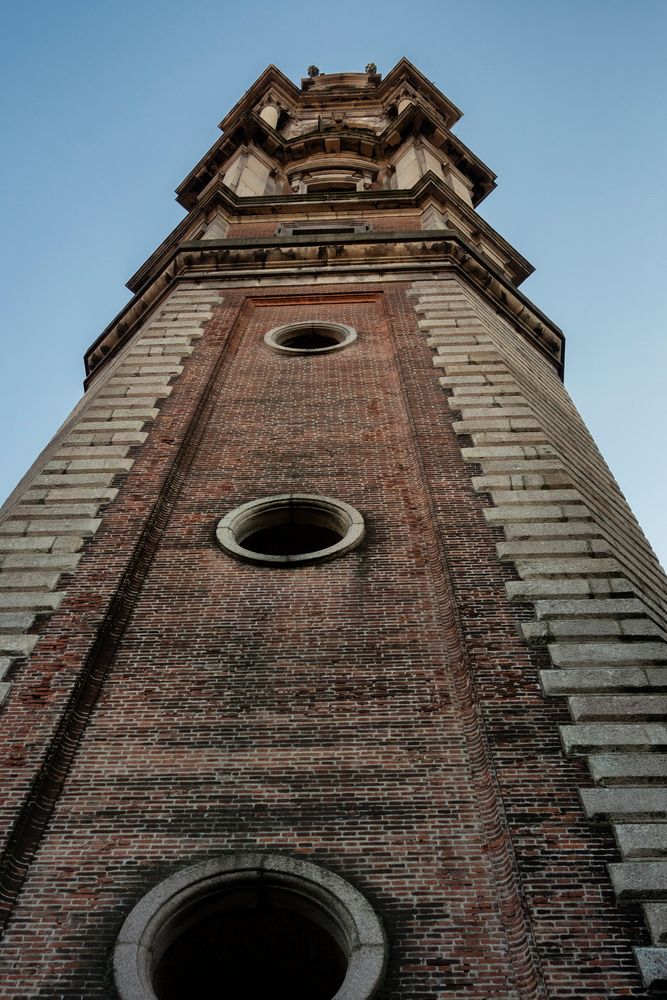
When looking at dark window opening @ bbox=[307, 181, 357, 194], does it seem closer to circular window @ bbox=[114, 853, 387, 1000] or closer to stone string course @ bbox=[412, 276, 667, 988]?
stone string course @ bbox=[412, 276, 667, 988]

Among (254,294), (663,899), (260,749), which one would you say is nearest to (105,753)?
(260,749)

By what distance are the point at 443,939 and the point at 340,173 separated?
1012 inches

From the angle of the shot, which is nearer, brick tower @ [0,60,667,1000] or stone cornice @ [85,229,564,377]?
brick tower @ [0,60,667,1000]

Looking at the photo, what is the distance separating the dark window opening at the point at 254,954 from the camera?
6.54 m

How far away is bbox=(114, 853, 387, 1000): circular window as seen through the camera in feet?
19.5

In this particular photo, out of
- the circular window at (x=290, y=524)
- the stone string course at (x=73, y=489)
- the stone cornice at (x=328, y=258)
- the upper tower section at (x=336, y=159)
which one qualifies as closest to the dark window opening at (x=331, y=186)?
the upper tower section at (x=336, y=159)

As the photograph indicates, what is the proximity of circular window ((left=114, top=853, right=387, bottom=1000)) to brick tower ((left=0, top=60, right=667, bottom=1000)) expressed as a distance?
2cm

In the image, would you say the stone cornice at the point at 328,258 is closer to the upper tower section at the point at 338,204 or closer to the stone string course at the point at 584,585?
the upper tower section at the point at 338,204

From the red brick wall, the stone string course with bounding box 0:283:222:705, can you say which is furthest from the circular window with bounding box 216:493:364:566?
the stone string course with bounding box 0:283:222:705

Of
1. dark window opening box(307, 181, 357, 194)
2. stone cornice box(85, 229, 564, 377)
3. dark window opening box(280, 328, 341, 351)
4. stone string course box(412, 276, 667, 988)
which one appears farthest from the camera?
dark window opening box(307, 181, 357, 194)

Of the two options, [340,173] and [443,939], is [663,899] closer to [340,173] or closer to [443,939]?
[443,939]

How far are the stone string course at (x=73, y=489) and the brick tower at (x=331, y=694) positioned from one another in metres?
0.05

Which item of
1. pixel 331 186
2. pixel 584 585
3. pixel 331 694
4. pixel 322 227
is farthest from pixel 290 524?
pixel 331 186

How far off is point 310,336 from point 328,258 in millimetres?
2756
